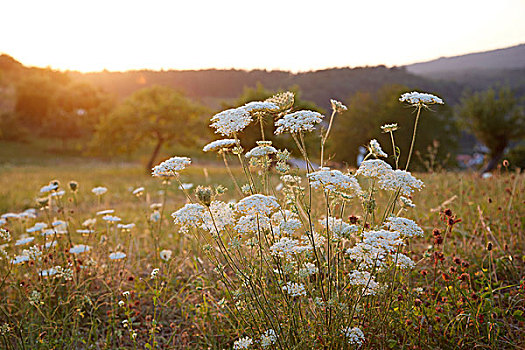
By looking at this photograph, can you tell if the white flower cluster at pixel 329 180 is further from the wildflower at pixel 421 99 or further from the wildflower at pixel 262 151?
the wildflower at pixel 421 99

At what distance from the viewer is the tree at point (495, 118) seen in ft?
87.8

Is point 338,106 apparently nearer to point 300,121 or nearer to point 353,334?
point 300,121

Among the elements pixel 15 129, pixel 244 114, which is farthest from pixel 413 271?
pixel 15 129

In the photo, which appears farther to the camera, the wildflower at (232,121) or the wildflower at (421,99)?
the wildflower at (421,99)

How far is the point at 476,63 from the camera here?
14238 cm

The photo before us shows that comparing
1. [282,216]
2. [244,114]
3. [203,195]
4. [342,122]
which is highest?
[244,114]

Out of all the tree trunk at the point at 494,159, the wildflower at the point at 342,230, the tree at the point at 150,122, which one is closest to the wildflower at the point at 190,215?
the wildflower at the point at 342,230

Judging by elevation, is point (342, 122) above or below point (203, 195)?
below

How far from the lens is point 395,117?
117 feet

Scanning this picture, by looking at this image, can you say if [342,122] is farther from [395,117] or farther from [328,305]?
[328,305]

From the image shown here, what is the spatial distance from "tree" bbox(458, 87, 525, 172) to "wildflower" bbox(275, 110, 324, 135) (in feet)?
92.6

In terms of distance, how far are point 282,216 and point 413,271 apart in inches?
77.5

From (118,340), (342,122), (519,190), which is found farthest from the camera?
(342,122)

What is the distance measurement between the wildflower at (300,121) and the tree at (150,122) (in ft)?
75.5
